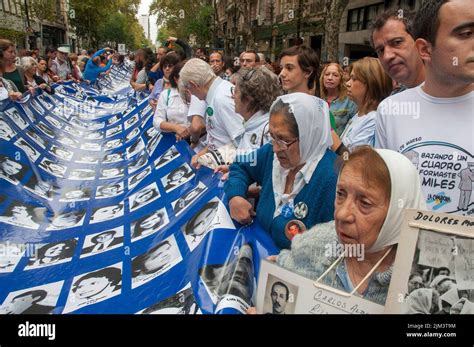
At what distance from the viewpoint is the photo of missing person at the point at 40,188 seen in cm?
480

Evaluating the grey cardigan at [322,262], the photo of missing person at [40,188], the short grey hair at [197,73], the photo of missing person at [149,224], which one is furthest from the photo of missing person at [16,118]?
the grey cardigan at [322,262]

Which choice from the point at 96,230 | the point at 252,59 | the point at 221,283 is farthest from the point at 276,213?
the point at 252,59

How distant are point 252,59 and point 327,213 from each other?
18.5ft

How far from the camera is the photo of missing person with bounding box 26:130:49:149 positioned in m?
6.15

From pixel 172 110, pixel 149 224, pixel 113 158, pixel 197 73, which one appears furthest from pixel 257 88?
pixel 113 158

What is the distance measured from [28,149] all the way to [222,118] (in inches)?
137

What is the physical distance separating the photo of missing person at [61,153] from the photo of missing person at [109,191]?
1515 mm

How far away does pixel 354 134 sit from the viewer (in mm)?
3246

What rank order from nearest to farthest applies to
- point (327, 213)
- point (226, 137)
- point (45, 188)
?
1. point (327, 213)
2. point (226, 137)
3. point (45, 188)

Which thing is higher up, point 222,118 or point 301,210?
point 222,118

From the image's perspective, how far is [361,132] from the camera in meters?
3.19

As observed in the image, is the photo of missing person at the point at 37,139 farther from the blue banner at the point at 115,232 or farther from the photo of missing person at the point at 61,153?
the photo of missing person at the point at 61,153

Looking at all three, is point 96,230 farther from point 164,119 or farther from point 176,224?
point 164,119

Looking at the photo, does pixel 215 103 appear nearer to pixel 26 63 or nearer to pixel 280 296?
pixel 280 296
